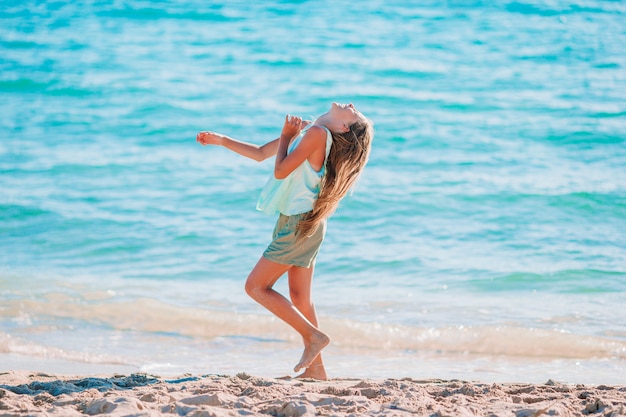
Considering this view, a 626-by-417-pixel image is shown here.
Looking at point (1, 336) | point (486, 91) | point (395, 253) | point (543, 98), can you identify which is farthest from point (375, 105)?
point (1, 336)

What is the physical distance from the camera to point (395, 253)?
7945 mm

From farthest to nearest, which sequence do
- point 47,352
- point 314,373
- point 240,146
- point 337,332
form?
point 337,332
point 47,352
point 314,373
point 240,146

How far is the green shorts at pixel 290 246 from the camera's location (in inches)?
163

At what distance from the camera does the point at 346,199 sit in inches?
375

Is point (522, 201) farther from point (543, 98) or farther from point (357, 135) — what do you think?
point (357, 135)

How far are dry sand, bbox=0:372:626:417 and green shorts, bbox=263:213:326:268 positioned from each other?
2.13 ft

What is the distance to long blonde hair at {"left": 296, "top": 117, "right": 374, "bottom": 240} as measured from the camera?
4.08m

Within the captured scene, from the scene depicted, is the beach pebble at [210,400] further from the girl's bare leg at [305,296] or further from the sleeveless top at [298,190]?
the sleeveless top at [298,190]

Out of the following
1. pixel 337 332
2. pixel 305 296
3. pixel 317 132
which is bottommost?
pixel 337 332

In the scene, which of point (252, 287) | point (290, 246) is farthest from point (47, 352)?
point (290, 246)

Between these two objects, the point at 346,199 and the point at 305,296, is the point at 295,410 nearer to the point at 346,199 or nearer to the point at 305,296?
the point at 305,296

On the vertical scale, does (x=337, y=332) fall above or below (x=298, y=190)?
below

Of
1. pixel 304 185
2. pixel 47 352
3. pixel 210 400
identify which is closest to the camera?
pixel 210 400

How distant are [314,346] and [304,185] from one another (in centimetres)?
89
